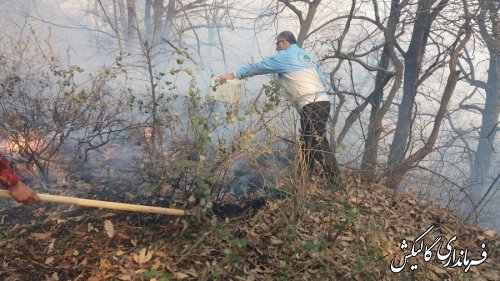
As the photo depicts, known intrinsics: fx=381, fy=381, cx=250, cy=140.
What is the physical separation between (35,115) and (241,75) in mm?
3241

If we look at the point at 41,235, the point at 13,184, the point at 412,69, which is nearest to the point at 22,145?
the point at 41,235

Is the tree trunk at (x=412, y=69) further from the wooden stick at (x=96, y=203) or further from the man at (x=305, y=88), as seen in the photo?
the wooden stick at (x=96, y=203)

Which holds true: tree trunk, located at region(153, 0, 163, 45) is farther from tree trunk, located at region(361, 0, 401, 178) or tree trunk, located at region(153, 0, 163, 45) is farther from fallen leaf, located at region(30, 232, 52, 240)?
tree trunk, located at region(361, 0, 401, 178)

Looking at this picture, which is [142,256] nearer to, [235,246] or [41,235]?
[235,246]

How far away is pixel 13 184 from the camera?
2873 millimetres

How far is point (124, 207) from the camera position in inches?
122

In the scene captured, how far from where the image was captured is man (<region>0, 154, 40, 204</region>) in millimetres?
2824

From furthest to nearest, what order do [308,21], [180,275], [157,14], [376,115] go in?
[308,21]
[157,14]
[376,115]
[180,275]

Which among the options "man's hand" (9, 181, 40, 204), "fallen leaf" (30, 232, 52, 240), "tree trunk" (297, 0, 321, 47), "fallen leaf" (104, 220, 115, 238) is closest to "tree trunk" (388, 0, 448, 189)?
"tree trunk" (297, 0, 321, 47)

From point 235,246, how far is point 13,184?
1.88 meters

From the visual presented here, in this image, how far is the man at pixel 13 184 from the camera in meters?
2.82

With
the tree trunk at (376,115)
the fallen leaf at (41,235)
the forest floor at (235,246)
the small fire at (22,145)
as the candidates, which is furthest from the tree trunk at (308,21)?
the fallen leaf at (41,235)

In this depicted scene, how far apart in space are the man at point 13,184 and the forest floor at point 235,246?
67 centimetres

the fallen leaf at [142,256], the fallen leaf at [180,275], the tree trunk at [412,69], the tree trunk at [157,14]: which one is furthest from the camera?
the tree trunk at [412,69]
